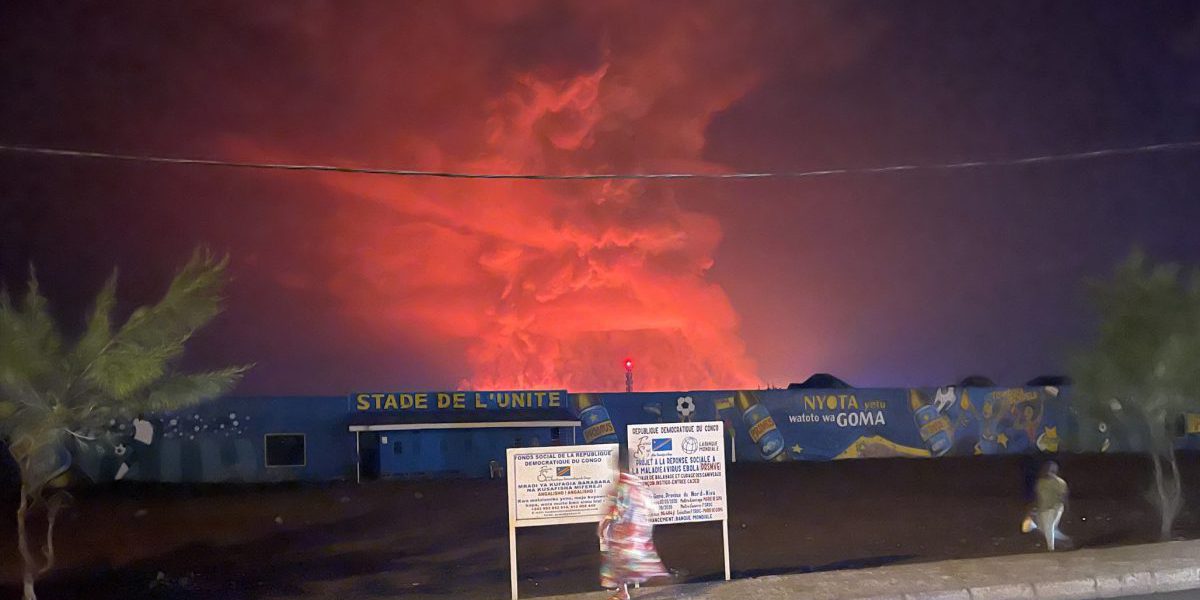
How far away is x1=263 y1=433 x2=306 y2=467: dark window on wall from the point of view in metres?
29.0

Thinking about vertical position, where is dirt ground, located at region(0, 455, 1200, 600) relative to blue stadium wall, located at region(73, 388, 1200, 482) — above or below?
below

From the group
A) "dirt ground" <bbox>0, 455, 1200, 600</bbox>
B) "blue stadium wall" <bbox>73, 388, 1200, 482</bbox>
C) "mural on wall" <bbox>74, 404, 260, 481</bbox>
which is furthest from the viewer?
"blue stadium wall" <bbox>73, 388, 1200, 482</bbox>

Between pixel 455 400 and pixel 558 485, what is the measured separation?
2130cm

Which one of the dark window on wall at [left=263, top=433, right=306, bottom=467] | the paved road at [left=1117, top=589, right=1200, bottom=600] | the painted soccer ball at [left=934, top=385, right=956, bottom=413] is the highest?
the painted soccer ball at [left=934, top=385, right=956, bottom=413]

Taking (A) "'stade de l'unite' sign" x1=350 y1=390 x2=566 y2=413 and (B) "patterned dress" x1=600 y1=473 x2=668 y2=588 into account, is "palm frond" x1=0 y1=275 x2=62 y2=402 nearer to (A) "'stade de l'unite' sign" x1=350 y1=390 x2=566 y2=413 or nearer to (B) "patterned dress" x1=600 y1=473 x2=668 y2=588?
(B) "patterned dress" x1=600 y1=473 x2=668 y2=588

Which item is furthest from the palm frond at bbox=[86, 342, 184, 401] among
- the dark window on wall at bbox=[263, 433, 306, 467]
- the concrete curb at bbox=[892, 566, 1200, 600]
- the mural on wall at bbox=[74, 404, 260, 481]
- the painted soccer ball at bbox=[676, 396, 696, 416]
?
the painted soccer ball at bbox=[676, 396, 696, 416]

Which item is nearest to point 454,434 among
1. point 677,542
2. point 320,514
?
point 320,514

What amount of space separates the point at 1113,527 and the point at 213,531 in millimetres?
14876

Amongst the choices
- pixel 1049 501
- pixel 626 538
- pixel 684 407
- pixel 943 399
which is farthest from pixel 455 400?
pixel 626 538

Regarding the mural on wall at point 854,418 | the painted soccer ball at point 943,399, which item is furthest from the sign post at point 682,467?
the painted soccer ball at point 943,399

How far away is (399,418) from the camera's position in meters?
29.9

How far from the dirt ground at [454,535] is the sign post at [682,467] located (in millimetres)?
1734

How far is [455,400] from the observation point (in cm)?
3128

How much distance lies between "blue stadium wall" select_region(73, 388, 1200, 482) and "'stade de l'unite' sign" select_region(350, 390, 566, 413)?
42 mm
